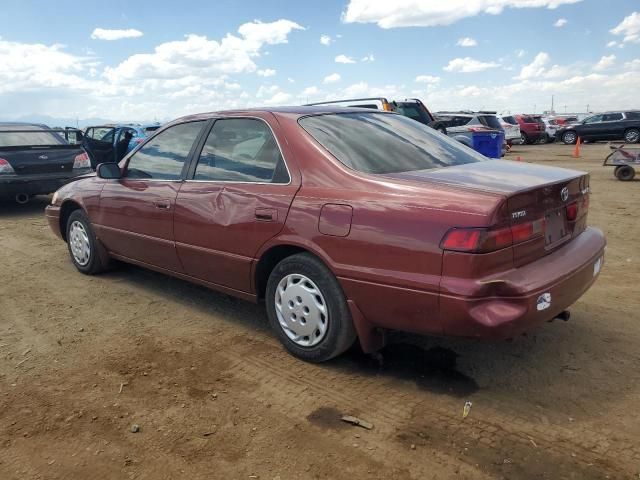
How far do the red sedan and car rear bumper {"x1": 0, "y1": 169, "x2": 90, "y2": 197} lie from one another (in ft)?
16.1

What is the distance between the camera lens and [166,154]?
4.35 meters

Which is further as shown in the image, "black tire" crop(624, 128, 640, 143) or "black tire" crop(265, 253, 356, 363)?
"black tire" crop(624, 128, 640, 143)

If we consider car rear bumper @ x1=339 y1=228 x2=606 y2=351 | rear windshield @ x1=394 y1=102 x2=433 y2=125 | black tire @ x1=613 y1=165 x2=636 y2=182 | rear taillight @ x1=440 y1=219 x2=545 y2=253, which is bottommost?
black tire @ x1=613 y1=165 x2=636 y2=182

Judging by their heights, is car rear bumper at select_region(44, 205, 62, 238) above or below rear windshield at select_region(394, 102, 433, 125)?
below

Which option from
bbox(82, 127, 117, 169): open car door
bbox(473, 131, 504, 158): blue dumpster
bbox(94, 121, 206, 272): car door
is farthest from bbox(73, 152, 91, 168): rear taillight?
bbox(473, 131, 504, 158): blue dumpster

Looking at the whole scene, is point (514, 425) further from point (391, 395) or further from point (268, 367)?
point (268, 367)

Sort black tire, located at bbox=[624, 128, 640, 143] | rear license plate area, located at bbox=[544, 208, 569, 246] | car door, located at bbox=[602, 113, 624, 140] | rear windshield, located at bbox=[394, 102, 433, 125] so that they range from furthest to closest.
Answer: car door, located at bbox=[602, 113, 624, 140]
black tire, located at bbox=[624, 128, 640, 143]
rear windshield, located at bbox=[394, 102, 433, 125]
rear license plate area, located at bbox=[544, 208, 569, 246]

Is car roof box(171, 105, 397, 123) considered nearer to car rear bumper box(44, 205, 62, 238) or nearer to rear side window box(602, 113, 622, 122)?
car rear bumper box(44, 205, 62, 238)

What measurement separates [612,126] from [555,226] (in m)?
26.5

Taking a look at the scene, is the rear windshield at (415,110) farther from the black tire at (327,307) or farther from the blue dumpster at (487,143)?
the black tire at (327,307)

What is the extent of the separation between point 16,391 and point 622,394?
3.36 m

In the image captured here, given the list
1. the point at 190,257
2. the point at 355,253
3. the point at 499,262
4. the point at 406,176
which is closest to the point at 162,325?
the point at 190,257

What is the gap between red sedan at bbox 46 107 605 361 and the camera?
2.68 m

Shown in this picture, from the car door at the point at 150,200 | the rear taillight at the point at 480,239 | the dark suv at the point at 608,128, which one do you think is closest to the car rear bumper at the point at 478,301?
the rear taillight at the point at 480,239
